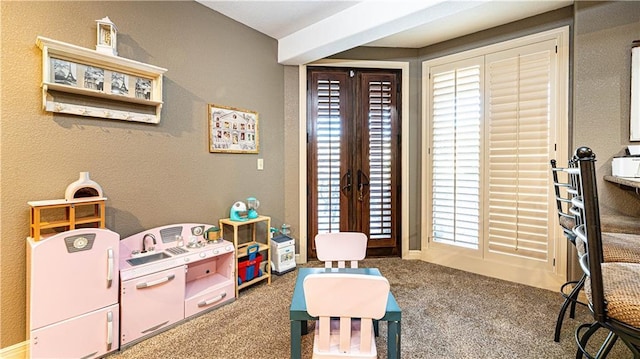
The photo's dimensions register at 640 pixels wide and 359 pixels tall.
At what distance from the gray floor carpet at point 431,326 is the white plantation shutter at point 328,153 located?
0.99m

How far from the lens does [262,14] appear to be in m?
2.66

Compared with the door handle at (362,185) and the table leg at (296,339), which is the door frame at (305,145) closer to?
the door handle at (362,185)

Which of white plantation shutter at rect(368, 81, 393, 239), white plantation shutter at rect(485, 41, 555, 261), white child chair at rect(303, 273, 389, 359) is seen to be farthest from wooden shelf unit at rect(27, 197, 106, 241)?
white plantation shutter at rect(485, 41, 555, 261)

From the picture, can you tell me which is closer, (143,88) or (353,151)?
(143,88)

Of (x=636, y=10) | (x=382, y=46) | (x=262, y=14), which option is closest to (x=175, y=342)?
(x=262, y=14)

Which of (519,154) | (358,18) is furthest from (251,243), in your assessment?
(519,154)

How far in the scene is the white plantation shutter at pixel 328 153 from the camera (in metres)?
3.33

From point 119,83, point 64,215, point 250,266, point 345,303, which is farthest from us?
point 250,266

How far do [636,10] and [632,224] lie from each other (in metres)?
1.75

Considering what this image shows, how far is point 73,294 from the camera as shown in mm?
1562

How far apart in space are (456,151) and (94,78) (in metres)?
3.28

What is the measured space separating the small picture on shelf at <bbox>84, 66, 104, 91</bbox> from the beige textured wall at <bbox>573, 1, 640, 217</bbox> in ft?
12.0

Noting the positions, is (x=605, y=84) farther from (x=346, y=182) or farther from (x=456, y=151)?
(x=346, y=182)

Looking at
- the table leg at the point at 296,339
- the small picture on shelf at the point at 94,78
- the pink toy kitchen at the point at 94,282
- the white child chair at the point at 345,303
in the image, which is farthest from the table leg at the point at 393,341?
the small picture on shelf at the point at 94,78
